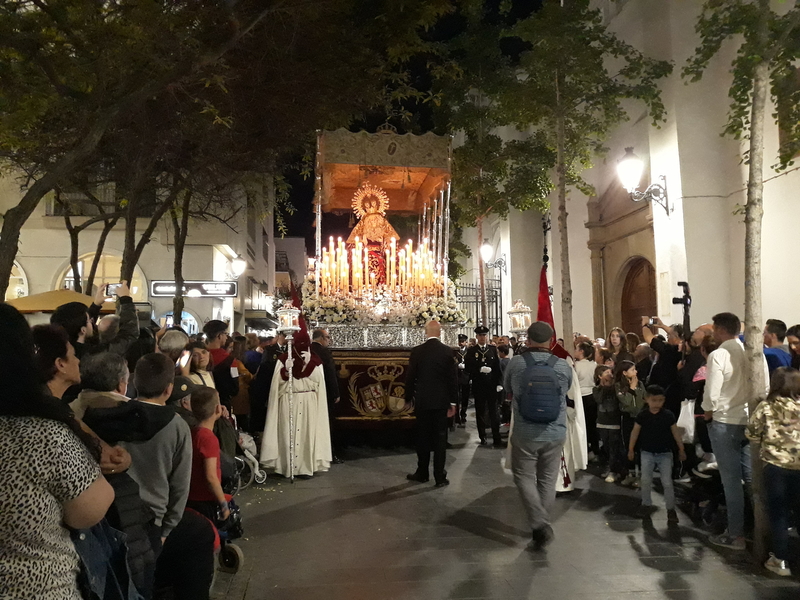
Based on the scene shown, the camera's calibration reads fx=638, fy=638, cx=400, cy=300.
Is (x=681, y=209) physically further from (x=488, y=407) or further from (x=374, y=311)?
(x=374, y=311)

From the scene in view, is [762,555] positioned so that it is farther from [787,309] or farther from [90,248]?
[90,248]

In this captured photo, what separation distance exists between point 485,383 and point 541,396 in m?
5.00

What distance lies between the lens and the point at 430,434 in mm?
8094

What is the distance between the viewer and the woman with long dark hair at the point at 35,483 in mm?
1910

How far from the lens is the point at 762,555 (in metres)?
5.03

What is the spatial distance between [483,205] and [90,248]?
13118 millimetres

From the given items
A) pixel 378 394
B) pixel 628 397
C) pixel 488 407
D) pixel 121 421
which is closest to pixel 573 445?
pixel 628 397

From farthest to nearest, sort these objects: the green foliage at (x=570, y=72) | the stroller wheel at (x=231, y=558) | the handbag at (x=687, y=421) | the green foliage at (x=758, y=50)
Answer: the green foliage at (x=570, y=72), the handbag at (x=687, y=421), the green foliage at (x=758, y=50), the stroller wheel at (x=231, y=558)

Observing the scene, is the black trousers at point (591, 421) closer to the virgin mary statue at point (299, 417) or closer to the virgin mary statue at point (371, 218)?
the virgin mary statue at point (299, 417)

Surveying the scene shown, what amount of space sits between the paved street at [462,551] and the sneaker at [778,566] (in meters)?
0.05

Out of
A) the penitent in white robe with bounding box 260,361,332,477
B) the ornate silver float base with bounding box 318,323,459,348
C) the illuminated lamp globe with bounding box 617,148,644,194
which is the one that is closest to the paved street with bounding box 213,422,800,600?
the penitent in white robe with bounding box 260,361,332,477

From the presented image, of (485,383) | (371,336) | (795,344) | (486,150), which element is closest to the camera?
(795,344)

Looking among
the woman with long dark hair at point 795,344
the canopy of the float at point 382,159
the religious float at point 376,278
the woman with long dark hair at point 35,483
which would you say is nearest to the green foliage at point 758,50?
the woman with long dark hair at point 795,344

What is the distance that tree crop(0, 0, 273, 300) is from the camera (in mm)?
7242
